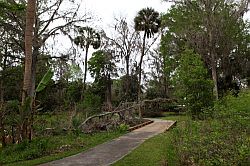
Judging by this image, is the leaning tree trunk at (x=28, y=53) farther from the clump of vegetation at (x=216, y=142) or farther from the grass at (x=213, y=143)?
the clump of vegetation at (x=216, y=142)

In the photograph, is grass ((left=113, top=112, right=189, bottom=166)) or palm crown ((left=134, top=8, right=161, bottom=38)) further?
palm crown ((left=134, top=8, right=161, bottom=38))

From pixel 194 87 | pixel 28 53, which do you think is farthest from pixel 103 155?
pixel 194 87

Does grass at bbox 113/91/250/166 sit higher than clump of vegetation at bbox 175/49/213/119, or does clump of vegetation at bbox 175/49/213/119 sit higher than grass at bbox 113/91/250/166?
clump of vegetation at bbox 175/49/213/119

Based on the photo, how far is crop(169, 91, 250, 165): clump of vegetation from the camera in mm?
5980

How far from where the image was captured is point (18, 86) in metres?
35.7

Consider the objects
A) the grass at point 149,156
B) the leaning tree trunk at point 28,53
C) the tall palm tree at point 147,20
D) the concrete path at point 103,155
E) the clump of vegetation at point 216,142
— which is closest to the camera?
the clump of vegetation at point 216,142

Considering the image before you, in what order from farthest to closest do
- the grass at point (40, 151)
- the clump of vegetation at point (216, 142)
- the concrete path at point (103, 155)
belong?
the grass at point (40, 151), the concrete path at point (103, 155), the clump of vegetation at point (216, 142)

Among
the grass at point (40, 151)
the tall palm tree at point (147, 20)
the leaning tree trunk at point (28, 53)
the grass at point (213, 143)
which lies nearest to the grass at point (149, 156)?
the grass at point (213, 143)

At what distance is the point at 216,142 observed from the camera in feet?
21.6

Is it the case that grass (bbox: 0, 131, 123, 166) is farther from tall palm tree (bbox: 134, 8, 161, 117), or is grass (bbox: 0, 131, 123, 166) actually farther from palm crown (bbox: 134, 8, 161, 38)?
palm crown (bbox: 134, 8, 161, 38)

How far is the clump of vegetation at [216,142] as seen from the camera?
19.6 ft

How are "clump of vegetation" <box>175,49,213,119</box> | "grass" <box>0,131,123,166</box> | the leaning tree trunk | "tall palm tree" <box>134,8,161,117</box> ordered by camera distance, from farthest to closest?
"tall palm tree" <box>134,8,161,117</box> → "clump of vegetation" <box>175,49,213,119</box> → the leaning tree trunk → "grass" <box>0,131,123,166</box>

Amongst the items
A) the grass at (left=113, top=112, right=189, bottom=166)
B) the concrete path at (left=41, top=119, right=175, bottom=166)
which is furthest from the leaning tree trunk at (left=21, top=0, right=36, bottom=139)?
the grass at (left=113, top=112, right=189, bottom=166)

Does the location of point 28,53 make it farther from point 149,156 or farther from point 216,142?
point 216,142
